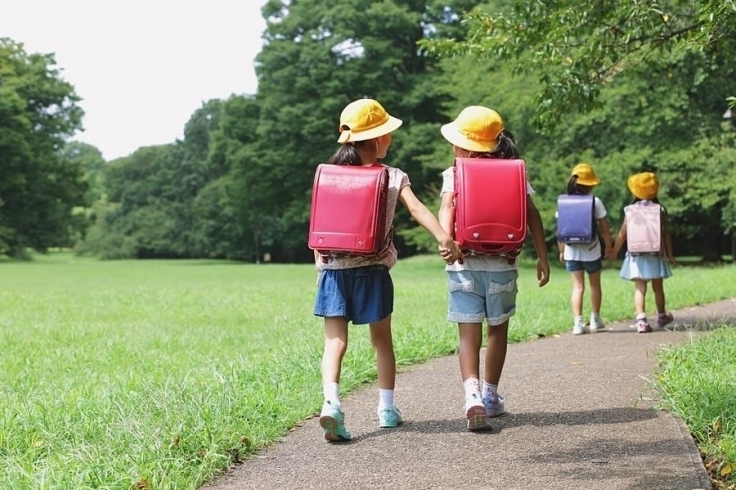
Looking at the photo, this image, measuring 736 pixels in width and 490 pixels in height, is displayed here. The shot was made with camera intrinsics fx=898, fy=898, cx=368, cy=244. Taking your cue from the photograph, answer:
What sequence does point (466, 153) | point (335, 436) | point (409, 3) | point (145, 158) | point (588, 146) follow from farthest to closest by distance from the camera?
point (145, 158), point (409, 3), point (588, 146), point (466, 153), point (335, 436)

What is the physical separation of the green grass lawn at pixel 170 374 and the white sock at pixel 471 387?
3.17 feet

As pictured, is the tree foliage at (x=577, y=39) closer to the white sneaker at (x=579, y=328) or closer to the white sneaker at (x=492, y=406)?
the white sneaker at (x=579, y=328)

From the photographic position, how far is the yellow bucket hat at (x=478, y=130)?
4.88m

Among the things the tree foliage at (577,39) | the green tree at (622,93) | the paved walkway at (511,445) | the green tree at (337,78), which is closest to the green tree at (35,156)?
the green tree at (337,78)

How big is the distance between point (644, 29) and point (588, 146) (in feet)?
66.3

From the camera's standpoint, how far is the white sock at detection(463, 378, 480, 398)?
186 inches

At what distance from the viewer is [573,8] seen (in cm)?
789

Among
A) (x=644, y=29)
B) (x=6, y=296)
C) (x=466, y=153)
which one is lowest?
(x=6, y=296)

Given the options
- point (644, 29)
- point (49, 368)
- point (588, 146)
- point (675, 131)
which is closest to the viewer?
point (49, 368)

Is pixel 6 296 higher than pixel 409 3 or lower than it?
lower

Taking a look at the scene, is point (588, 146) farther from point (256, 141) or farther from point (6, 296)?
point (256, 141)

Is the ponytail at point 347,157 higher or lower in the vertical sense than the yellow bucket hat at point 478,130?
lower

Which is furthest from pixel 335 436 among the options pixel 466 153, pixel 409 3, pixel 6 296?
pixel 409 3

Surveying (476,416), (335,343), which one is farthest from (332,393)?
(476,416)
